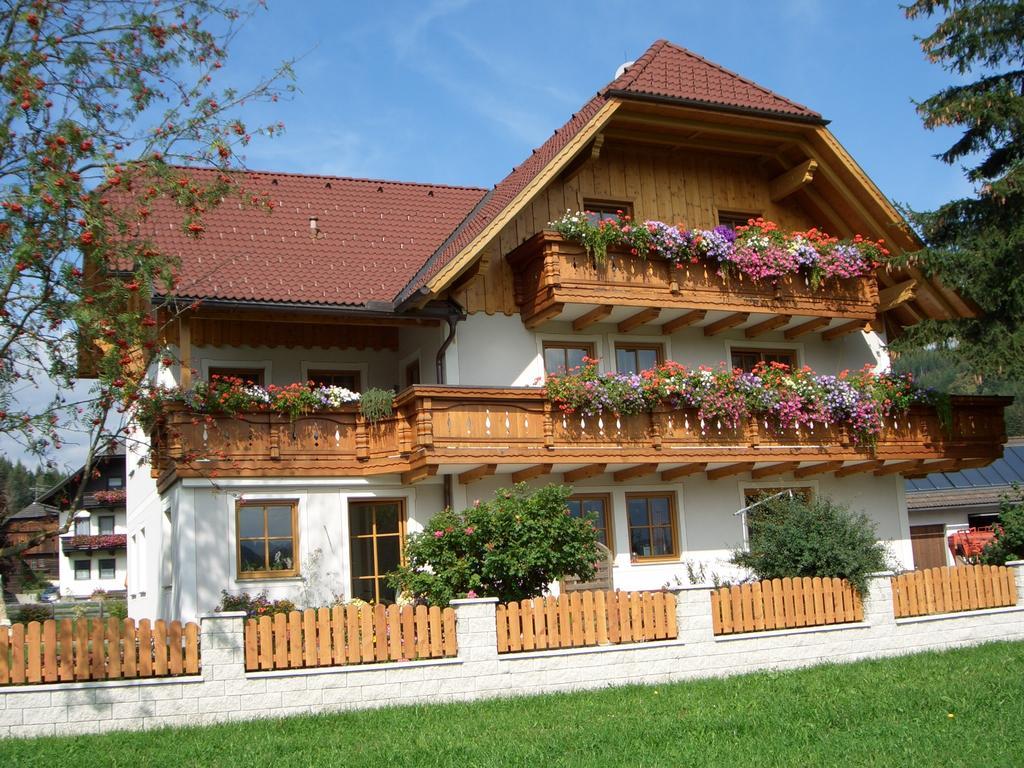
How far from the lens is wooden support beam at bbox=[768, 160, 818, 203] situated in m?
21.0

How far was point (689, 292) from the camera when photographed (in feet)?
64.5

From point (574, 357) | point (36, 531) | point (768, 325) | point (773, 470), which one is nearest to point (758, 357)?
point (768, 325)

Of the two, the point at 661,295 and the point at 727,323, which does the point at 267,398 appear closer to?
the point at 661,295

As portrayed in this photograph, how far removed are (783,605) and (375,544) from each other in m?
6.86

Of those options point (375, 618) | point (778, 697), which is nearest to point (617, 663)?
point (778, 697)

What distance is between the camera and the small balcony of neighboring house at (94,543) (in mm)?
59156

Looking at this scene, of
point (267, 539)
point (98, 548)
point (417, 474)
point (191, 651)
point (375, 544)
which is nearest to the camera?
point (191, 651)

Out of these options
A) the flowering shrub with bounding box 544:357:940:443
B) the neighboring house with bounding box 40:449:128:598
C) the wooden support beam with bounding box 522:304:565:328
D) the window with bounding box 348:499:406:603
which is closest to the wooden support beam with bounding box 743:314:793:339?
the flowering shrub with bounding box 544:357:940:443

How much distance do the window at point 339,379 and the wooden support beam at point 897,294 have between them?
1005cm

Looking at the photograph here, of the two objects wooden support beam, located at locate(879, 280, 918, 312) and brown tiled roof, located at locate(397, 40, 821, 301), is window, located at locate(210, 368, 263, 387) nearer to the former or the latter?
brown tiled roof, located at locate(397, 40, 821, 301)

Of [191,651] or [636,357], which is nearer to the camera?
[191,651]

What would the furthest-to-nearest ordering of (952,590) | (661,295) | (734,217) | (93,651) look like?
(734,217) → (661,295) → (952,590) → (93,651)

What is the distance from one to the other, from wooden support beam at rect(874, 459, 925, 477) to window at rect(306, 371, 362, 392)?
986 centimetres

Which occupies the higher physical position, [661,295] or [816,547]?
[661,295]
